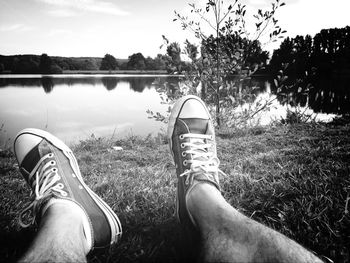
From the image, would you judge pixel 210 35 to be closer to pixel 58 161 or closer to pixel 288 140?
pixel 288 140

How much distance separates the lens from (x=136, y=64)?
48938 mm

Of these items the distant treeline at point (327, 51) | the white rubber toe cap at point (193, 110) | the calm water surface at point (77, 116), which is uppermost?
the distant treeline at point (327, 51)

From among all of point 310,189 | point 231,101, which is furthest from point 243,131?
point 310,189

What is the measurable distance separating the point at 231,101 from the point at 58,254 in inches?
152

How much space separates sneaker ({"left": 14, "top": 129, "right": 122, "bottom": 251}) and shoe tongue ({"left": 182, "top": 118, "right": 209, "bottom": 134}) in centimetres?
101

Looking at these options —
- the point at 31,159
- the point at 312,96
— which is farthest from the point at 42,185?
the point at 312,96

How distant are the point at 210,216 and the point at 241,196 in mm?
519

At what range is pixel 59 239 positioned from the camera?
3.51 feet

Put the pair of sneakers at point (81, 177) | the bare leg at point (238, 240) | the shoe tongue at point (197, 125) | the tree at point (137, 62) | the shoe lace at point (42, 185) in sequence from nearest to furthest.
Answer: the bare leg at point (238, 240), the pair of sneakers at point (81, 177), the shoe lace at point (42, 185), the shoe tongue at point (197, 125), the tree at point (137, 62)

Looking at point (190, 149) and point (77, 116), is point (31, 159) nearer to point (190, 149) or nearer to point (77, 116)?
point (190, 149)

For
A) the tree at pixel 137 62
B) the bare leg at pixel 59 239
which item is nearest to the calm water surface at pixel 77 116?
the bare leg at pixel 59 239

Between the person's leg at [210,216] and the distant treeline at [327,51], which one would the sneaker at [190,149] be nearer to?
the person's leg at [210,216]

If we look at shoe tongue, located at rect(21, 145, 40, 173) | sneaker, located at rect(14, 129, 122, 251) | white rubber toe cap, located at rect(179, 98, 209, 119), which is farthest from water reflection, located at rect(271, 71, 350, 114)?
shoe tongue, located at rect(21, 145, 40, 173)

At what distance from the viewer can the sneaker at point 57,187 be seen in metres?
1.27
